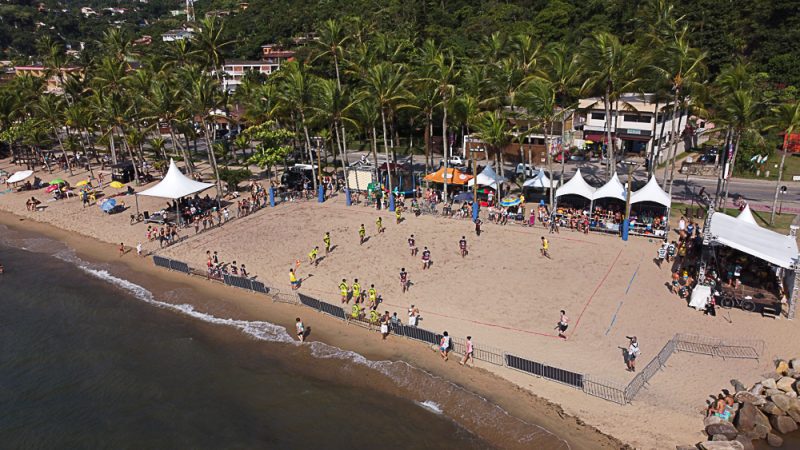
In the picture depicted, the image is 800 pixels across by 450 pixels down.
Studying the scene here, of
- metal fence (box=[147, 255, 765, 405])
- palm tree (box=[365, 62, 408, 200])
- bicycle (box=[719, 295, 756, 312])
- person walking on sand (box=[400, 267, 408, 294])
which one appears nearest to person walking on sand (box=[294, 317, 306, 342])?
metal fence (box=[147, 255, 765, 405])

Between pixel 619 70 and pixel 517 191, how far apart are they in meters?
12.3

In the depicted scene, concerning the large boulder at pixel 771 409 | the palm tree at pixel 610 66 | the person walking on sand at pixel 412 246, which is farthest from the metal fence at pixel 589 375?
the palm tree at pixel 610 66

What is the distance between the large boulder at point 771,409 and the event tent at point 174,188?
118 feet

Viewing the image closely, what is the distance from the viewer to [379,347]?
24.3m

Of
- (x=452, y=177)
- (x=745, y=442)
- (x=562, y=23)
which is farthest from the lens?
(x=562, y=23)

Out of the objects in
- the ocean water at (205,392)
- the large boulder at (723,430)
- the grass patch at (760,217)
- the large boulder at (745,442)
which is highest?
the grass patch at (760,217)

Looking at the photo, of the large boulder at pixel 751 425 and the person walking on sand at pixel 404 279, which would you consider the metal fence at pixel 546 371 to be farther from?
the person walking on sand at pixel 404 279

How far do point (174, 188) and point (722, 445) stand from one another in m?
36.9

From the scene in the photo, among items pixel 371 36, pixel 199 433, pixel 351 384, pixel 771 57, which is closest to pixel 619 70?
pixel 351 384

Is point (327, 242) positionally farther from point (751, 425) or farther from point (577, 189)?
point (751, 425)

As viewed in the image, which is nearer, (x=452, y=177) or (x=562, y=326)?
(x=562, y=326)

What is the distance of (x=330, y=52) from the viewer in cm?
4981

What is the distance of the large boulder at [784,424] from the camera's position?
18.7 m

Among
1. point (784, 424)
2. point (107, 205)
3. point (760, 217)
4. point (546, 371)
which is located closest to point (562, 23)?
point (760, 217)
